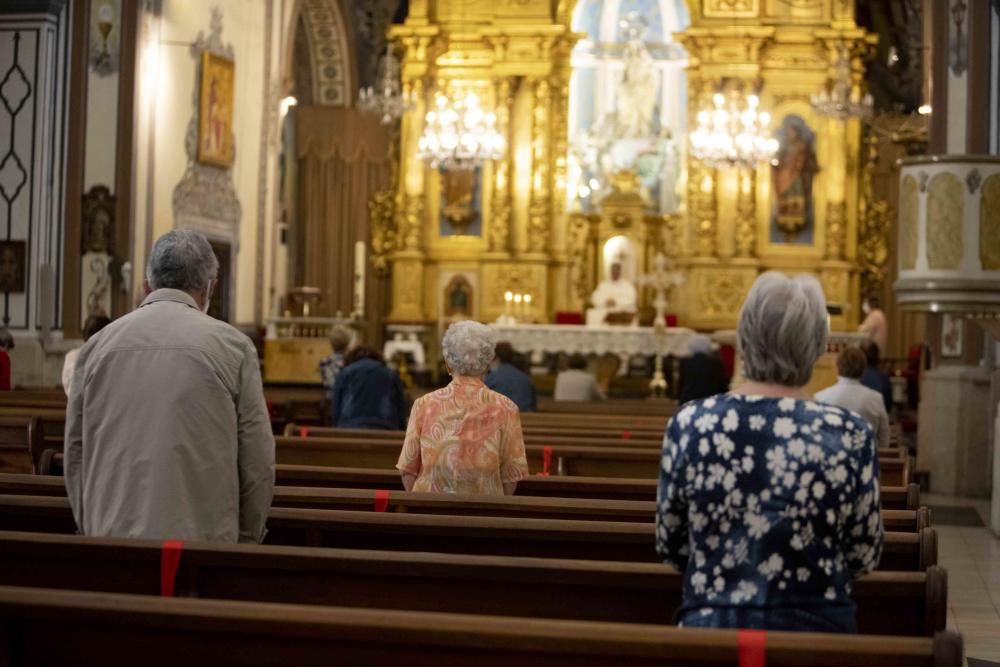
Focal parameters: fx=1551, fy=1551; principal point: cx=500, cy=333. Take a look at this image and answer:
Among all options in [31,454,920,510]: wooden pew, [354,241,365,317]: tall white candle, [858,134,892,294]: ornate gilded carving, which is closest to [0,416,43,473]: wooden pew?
[31,454,920,510]: wooden pew

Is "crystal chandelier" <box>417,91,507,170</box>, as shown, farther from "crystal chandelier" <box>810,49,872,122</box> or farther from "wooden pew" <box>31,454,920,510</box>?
"wooden pew" <box>31,454,920,510</box>

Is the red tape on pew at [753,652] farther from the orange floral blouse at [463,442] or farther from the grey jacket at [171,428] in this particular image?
the orange floral blouse at [463,442]

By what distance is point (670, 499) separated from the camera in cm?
334

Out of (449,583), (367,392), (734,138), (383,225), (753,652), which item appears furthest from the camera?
(383,225)

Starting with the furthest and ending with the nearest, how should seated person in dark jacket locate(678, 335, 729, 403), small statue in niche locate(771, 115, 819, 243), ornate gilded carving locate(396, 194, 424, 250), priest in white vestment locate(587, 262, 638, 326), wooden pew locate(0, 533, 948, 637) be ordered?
ornate gilded carving locate(396, 194, 424, 250), small statue in niche locate(771, 115, 819, 243), priest in white vestment locate(587, 262, 638, 326), seated person in dark jacket locate(678, 335, 729, 403), wooden pew locate(0, 533, 948, 637)

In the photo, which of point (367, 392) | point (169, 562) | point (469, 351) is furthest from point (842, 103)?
point (169, 562)

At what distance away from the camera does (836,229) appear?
2320 centimetres

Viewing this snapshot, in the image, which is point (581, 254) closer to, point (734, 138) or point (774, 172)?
point (774, 172)

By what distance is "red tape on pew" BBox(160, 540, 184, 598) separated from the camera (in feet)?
13.2

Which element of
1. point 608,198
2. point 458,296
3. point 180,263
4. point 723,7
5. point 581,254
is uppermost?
point 723,7

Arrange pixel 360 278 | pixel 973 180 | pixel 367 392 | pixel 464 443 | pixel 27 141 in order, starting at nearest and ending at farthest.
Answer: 1. pixel 464 443
2. pixel 973 180
3. pixel 367 392
4. pixel 27 141
5. pixel 360 278

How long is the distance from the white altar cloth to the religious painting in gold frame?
15.1 ft

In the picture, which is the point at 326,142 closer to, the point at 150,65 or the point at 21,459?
the point at 150,65

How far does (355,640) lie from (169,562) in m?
1.10
